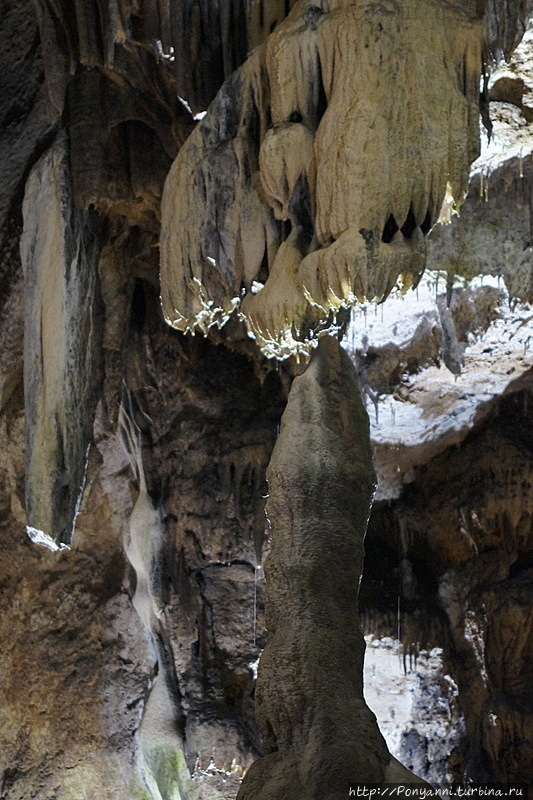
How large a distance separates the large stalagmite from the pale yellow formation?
32cm

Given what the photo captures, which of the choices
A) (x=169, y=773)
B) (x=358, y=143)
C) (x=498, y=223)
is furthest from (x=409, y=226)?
(x=169, y=773)

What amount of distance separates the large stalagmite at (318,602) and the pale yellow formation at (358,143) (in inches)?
12.7

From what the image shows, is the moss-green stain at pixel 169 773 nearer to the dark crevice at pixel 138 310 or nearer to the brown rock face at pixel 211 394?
the brown rock face at pixel 211 394

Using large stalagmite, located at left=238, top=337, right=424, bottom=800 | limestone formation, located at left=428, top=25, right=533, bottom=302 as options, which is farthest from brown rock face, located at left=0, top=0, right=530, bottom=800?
limestone formation, located at left=428, top=25, right=533, bottom=302

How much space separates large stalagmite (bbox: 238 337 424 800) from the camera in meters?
3.06

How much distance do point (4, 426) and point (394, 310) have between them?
199 centimetres

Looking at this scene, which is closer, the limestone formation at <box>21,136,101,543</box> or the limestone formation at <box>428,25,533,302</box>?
the limestone formation at <box>21,136,101,543</box>

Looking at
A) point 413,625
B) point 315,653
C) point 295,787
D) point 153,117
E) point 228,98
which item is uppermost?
point 153,117

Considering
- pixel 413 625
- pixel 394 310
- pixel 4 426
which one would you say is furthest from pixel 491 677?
pixel 4 426

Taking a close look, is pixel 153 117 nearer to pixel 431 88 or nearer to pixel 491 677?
pixel 431 88

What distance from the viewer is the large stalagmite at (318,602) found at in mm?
3059

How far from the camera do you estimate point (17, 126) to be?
198 inches

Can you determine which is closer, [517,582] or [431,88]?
[431,88]

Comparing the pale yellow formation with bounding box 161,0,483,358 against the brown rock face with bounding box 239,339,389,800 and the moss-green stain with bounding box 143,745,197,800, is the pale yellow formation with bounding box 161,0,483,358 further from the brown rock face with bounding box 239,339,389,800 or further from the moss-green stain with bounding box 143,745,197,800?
the moss-green stain with bounding box 143,745,197,800
